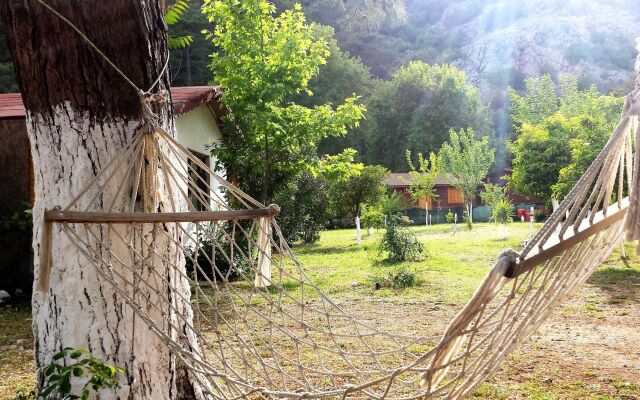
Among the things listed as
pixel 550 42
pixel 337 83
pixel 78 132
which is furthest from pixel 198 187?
pixel 550 42

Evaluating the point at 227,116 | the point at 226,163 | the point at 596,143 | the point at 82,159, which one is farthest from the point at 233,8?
the point at 82,159

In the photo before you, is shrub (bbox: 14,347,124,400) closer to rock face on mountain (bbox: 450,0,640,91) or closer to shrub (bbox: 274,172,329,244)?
shrub (bbox: 274,172,329,244)

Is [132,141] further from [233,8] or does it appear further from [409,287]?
[233,8]

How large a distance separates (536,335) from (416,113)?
25.9 m

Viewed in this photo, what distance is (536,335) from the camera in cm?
379

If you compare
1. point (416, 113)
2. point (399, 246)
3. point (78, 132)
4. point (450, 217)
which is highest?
point (416, 113)

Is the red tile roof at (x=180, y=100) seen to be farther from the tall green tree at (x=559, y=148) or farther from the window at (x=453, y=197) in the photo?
the window at (x=453, y=197)

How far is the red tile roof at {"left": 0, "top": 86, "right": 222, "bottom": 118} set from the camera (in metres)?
5.55

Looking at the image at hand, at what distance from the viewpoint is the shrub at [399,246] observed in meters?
7.47

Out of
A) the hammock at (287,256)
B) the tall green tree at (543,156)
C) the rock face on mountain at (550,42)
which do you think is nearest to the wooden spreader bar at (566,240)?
the hammock at (287,256)

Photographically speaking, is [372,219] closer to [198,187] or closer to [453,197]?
[198,187]

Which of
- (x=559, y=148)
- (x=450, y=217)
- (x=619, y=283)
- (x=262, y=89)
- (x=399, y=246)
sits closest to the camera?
(x=619, y=283)

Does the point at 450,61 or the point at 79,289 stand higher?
the point at 450,61

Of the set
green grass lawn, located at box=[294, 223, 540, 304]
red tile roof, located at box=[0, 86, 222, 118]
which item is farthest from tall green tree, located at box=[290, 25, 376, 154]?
red tile roof, located at box=[0, 86, 222, 118]
